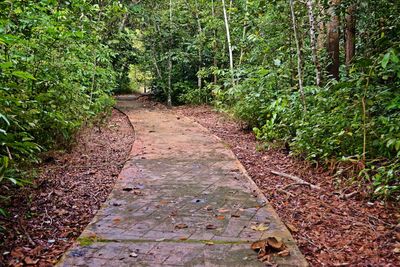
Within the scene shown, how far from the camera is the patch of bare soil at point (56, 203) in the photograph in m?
2.67

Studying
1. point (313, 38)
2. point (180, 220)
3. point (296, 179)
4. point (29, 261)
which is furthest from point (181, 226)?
point (313, 38)

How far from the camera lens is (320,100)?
5129 millimetres

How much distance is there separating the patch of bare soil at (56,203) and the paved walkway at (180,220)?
15cm

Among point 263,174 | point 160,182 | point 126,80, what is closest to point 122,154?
point 160,182

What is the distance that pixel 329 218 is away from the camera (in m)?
3.31

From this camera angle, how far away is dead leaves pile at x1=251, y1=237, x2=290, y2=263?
2533 millimetres

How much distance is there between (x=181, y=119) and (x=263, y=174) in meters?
6.10

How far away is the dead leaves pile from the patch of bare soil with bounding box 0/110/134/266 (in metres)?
1.40

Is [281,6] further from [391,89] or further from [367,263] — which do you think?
[367,263]

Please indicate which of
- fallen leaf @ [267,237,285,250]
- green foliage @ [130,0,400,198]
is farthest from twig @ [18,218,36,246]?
green foliage @ [130,0,400,198]

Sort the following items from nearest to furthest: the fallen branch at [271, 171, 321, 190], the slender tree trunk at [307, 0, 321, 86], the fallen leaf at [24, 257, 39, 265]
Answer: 1. the fallen leaf at [24, 257, 39, 265]
2. the fallen branch at [271, 171, 321, 190]
3. the slender tree trunk at [307, 0, 321, 86]

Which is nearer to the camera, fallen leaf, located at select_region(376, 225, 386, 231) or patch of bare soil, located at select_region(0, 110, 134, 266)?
patch of bare soil, located at select_region(0, 110, 134, 266)

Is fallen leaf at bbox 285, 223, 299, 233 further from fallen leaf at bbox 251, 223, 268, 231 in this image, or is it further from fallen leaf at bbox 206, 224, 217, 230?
fallen leaf at bbox 206, 224, 217, 230

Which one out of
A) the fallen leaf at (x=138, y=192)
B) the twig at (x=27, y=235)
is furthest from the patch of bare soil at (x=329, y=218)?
the twig at (x=27, y=235)
